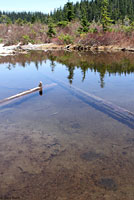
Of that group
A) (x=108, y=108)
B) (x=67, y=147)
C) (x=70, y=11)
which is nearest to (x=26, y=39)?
(x=70, y=11)

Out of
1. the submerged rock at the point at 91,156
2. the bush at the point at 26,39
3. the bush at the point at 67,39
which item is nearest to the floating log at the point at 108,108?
the submerged rock at the point at 91,156

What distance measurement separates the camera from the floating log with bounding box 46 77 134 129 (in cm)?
747

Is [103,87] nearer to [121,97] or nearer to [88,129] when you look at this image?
[121,97]

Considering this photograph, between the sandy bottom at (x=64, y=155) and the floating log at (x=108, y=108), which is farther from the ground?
the floating log at (x=108, y=108)

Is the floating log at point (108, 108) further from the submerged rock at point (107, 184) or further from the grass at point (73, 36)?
the grass at point (73, 36)

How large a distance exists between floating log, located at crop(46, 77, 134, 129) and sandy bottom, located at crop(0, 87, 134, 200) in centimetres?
36

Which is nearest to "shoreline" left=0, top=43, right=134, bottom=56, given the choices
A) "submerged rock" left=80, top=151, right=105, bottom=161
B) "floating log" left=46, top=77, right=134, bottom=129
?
"floating log" left=46, top=77, right=134, bottom=129

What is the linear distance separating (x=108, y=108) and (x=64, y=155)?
403cm

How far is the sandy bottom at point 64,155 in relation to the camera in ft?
13.5

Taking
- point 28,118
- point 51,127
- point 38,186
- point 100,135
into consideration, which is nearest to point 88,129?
point 100,135

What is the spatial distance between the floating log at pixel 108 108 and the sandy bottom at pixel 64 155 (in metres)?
0.36

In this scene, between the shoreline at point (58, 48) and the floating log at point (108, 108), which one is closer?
the floating log at point (108, 108)

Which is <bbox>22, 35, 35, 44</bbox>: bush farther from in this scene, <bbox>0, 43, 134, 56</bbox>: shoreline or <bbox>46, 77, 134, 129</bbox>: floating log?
<bbox>46, 77, 134, 129</bbox>: floating log

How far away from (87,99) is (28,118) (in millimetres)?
3643
